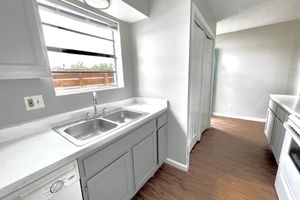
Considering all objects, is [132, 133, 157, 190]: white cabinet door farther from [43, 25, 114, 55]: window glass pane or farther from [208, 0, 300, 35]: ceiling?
[208, 0, 300, 35]: ceiling

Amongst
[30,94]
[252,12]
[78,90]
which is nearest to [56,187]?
[30,94]

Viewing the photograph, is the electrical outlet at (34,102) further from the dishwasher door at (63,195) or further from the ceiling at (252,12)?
the ceiling at (252,12)

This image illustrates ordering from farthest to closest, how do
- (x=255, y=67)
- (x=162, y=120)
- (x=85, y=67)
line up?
1. (x=255, y=67)
2. (x=162, y=120)
3. (x=85, y=67)

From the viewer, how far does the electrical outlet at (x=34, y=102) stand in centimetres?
109

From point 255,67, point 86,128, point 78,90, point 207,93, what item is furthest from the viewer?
point 255,67

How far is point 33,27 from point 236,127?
12.9 feet

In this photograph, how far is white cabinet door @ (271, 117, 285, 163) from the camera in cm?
172

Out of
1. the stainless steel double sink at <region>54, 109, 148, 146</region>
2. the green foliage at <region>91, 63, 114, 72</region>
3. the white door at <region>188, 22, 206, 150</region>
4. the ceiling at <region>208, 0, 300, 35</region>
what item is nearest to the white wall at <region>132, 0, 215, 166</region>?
the white door at <region>188, 22, 206, 150</region>

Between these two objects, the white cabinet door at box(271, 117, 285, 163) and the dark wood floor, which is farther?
the white cabinet door at box(271, 117, 285, 163)

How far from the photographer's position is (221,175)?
1.75m

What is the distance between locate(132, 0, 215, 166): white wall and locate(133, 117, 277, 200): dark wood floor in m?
0.28

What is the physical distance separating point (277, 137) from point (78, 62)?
2903 mm

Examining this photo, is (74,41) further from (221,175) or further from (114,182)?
(221,175)

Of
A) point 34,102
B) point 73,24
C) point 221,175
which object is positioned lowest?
point 221,175
